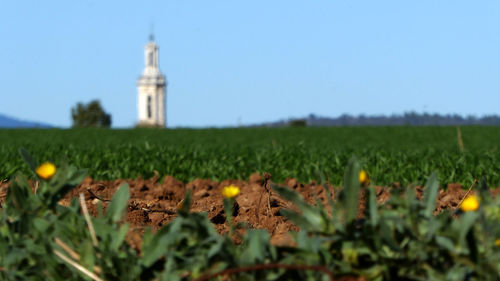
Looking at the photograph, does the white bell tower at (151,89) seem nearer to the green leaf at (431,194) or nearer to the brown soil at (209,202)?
the brown soil at (209,202)

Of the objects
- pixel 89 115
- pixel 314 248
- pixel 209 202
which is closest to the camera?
pixel 314 248

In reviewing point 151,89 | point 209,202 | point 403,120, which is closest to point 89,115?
point 151,89

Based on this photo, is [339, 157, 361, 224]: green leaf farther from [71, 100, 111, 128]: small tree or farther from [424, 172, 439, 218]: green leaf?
[71, 100, 111, 128]: small tree

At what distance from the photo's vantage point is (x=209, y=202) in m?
5.98

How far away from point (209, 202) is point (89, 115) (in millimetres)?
115752

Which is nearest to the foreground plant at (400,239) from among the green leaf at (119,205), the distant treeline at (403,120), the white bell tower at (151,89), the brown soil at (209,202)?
the brown soil at (209,202)

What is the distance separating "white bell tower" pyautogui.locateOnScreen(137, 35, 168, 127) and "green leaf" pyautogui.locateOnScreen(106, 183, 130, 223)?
133 metres

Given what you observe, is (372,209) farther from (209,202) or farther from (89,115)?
(89,115)

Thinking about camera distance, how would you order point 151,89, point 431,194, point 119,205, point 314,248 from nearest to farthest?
point 314,248, point 431,194, point 119,205, point 151,89

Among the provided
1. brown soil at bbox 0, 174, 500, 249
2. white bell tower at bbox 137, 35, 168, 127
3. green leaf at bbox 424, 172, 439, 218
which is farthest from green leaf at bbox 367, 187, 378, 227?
white bell tower at bbox 137, 35, 168, 127

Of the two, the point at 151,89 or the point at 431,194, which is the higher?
the point at 151,89

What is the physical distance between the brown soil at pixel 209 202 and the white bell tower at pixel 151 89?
419ft

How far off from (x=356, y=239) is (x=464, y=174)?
7.31 m

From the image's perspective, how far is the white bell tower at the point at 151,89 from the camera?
13550cm
